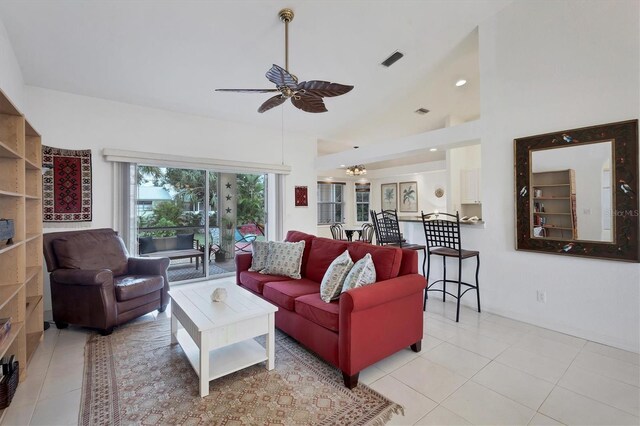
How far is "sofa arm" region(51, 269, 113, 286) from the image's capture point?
2785 mm

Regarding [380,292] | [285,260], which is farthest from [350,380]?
[285,260]

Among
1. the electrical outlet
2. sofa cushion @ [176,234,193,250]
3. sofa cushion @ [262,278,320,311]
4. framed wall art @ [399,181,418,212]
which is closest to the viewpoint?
sofa cushion @ [262,278,320,311]

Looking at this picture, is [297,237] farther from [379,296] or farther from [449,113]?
[449,113]

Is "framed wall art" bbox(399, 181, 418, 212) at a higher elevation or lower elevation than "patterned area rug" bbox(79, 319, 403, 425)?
higher

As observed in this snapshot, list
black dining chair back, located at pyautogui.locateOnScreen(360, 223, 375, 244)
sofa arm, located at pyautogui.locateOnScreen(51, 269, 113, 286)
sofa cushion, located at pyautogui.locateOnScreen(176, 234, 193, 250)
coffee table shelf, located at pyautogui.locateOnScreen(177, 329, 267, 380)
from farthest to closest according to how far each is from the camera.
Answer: black dining chair back, located at pyautogui.locateOnScreen(360, 223, 375, 244)
sofa cushion, located at pyautogui.locateOnScreen(176, 234, 193, 250)
sofa arm, located at pyautogui.locateOnScreen(51, 269, 113, 286)
coffee table shelf, located at pyautogui.locateOnScreen(177, 329, 267, 380)

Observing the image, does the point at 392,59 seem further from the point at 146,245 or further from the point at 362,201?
the point at 362,201

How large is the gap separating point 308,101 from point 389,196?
21.1ft

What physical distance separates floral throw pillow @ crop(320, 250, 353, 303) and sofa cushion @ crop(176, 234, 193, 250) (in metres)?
3.28

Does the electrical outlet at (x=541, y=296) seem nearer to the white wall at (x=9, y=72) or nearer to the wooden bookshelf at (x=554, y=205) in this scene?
the wooden bookshelf at (x=554, y=205)

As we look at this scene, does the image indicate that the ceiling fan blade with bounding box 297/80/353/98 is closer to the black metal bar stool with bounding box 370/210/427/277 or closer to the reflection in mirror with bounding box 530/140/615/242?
the black metal bar stool with bounding box 370/210/427/277

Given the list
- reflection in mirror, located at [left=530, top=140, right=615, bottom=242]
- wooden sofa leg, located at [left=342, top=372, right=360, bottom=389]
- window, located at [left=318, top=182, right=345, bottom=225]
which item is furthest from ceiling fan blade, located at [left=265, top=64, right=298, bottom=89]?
window, located at [left=318, top=182, right=345, bottom=225]

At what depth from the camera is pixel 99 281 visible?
278 centimetres

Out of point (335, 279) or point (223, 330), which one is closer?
point (223, 330)

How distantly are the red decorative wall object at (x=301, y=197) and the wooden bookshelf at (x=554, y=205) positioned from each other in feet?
12.9
